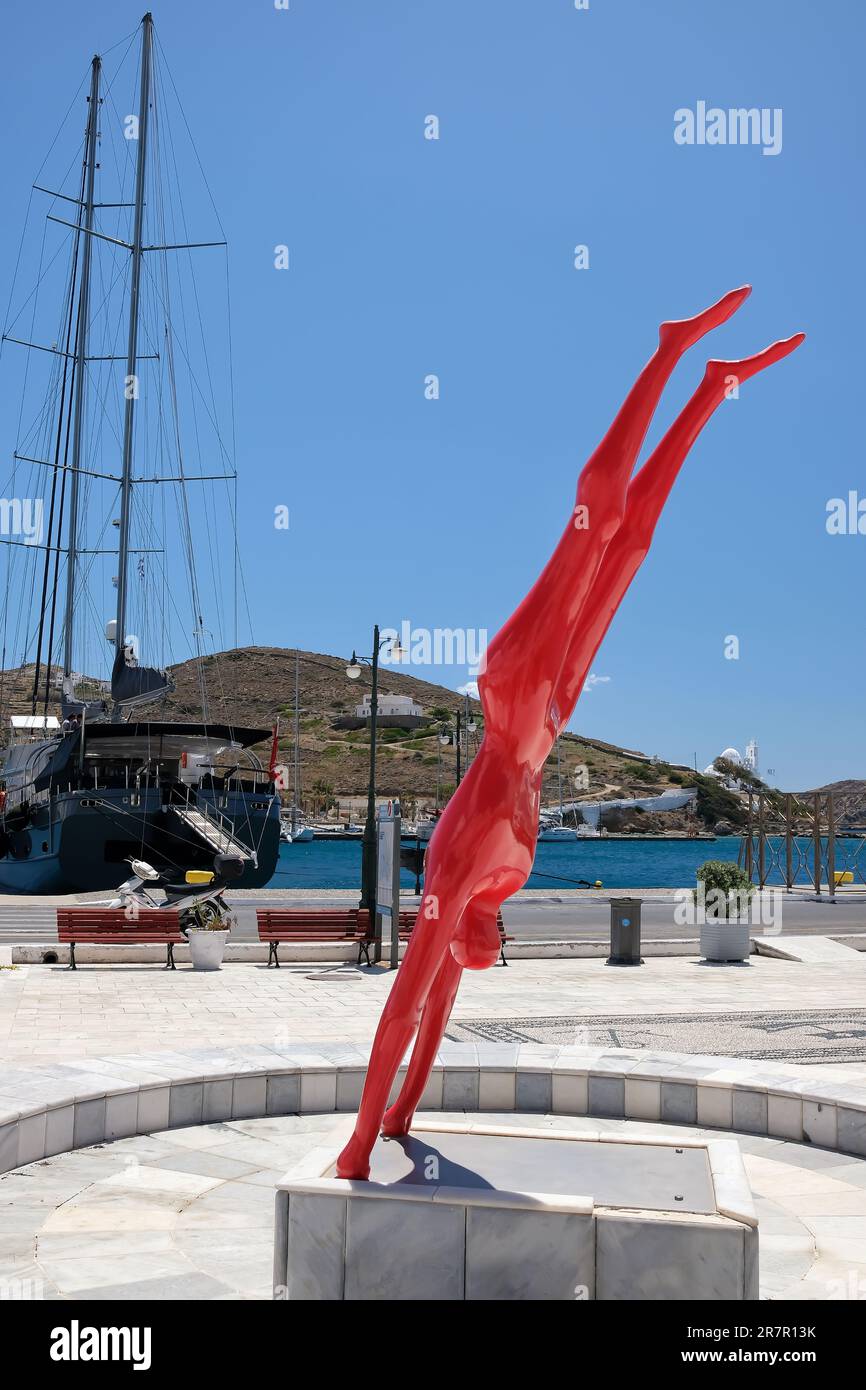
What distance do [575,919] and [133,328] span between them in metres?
22.0

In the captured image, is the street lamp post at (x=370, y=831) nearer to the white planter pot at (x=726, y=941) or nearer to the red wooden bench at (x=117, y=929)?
the red wooden bench at (x=117, y=929)

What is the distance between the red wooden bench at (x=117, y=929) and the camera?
58.9 feet

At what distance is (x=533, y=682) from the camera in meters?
5.21

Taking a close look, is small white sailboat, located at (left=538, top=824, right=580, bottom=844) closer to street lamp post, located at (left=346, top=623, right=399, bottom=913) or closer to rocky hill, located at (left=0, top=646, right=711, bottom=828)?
rocky hill, located at (left=0, top=646, right=711, bottom=828)

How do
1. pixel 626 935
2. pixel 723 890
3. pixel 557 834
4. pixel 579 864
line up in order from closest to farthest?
pixel 626 935 < pixel 723 890 < pixel 579 864 < pixel 557 834

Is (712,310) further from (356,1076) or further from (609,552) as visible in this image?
(356,1076)

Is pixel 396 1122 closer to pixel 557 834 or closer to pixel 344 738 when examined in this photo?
pixel 557 834

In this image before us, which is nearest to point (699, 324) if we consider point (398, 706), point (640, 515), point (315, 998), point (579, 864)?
point (640, 515)

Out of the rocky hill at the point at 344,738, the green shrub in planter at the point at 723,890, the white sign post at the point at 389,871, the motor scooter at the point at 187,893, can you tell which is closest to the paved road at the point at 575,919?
the motor scooter at the point at 187,893

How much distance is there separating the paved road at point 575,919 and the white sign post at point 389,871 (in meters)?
5.96

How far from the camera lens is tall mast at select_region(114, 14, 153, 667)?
35.9m

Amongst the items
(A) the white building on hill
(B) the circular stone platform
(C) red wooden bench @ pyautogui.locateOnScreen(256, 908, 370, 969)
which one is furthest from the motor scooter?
(A) the white building on hill

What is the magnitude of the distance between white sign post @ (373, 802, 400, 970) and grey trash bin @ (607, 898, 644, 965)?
11.9 feet
